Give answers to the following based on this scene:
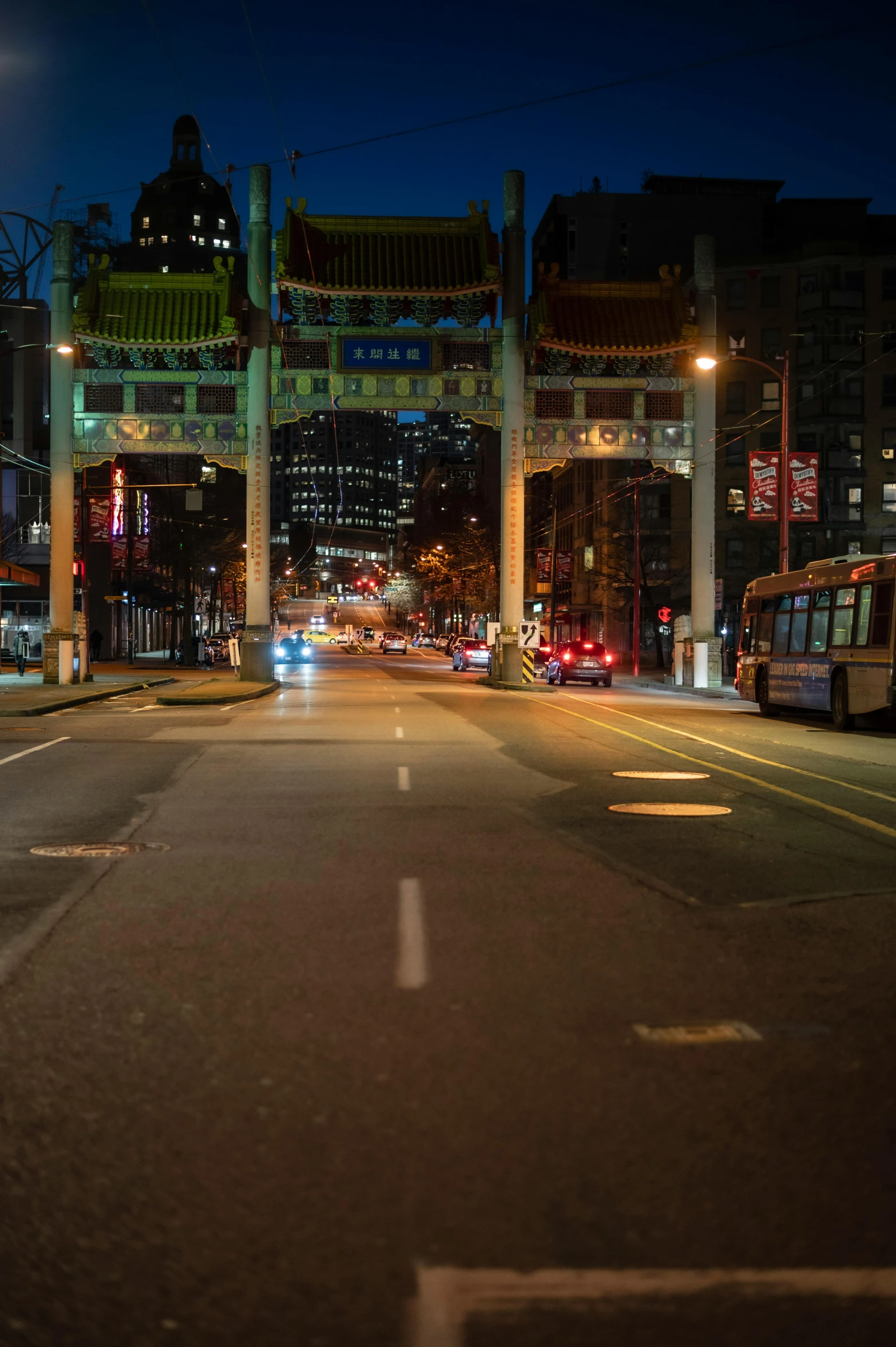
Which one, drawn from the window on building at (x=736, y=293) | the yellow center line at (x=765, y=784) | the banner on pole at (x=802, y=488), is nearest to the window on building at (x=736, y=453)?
the window on building at (x=736, y=293)

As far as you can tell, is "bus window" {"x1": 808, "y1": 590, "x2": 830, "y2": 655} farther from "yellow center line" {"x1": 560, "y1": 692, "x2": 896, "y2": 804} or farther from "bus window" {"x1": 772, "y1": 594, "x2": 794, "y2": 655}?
"yellow center line" {"x1": 560, "y1": 692, "x2": 896, "y2": 804}

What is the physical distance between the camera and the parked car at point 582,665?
1969 inches

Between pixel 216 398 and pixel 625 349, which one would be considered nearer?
pixel 216 398

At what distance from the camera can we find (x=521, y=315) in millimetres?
43625

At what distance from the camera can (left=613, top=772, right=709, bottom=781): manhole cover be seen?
1580 cm

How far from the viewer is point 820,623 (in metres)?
26.7

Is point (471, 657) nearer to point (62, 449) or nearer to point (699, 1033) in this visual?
point (62, 449)

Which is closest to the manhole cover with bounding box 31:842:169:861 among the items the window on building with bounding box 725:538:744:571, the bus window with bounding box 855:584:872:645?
the bus window with bounding box 855:584:872:645

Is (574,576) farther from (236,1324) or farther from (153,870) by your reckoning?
(236,1324)

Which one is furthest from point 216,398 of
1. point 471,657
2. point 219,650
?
point 219,650

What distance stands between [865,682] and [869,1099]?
20.0m

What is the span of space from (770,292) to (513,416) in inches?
1696

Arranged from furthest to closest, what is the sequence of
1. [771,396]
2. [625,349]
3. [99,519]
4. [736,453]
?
[736,453] → [771,396] → [99,519] → [625,349]

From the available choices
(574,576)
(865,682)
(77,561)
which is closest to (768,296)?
(574,576)
